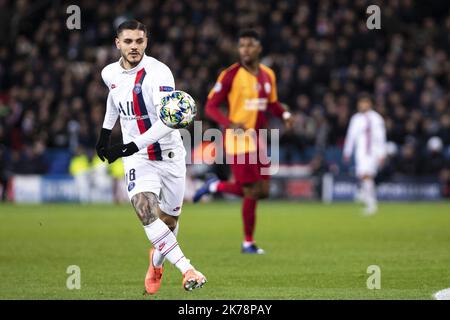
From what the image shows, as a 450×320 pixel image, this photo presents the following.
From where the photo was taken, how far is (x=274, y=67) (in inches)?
1119

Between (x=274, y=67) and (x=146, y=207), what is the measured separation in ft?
65.3

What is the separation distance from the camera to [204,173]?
91.8 feet

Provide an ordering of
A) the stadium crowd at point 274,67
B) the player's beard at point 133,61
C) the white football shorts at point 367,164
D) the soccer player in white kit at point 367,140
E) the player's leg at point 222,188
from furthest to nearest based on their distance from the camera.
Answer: the stadium crowd at point 274,67 < the white football shorts at point 367,164 < the soccer player in white kit at point 367,140 < the player's leg at point 222,188 < the player's beard at point 133,61

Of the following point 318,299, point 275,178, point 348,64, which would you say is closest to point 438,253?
point 318,299

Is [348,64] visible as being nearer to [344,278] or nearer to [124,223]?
[124,223]

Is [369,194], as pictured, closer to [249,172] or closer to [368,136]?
[368,136]

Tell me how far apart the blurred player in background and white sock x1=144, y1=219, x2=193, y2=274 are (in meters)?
4.63

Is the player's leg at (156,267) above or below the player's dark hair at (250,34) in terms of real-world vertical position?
below

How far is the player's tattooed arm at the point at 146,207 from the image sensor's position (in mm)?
8844

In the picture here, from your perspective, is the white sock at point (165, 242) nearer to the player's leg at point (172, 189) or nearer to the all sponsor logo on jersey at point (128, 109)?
the player's leg at point (172, 189)

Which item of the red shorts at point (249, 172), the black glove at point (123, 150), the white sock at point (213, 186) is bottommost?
the white sock at point (213, 186)

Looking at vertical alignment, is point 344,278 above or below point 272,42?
below

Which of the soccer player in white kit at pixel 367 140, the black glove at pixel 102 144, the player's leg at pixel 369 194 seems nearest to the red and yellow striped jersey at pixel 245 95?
the black glove at pixel 102 144
